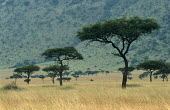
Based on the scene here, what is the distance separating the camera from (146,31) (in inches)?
1538

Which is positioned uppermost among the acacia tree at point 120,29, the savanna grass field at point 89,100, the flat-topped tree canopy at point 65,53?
the acacia tree at point 120,29

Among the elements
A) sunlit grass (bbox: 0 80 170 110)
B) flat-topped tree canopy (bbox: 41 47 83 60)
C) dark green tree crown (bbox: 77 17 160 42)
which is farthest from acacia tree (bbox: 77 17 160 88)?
flat-topped tree canopy (bbox: 41 47 83 60)

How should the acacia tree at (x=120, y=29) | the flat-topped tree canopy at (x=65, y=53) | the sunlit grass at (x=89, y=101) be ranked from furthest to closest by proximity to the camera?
the flat-topped tree canopy at (x=65, y=53) → the acacia tree at (x=120, y=29) → the sunlit grass at (x=89, y=101)

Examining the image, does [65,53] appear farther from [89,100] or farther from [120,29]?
[89,100]

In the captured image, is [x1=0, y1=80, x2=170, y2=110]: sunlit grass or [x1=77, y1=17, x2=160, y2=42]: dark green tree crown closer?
[x1=0, y1=80, x2=170, y2=110]: sunlit grass

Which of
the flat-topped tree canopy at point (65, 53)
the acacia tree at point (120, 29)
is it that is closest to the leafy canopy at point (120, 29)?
the acacia tree at point (120, 29)

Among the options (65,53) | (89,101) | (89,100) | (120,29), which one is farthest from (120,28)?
(65,53)

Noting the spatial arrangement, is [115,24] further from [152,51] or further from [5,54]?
[5,54]

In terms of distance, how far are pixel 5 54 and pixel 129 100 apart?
19002cm

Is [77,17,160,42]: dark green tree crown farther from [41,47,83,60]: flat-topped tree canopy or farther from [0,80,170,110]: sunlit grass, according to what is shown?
[41,47,83,60]: flat-topped tree canopy

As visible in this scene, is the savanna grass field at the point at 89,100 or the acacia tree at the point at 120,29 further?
the acacia tree at the point at 120,29

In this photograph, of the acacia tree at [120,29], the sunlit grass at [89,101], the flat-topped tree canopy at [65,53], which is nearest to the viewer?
the sunlit grass at [89,101]

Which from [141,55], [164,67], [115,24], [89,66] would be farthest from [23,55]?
[115,24]

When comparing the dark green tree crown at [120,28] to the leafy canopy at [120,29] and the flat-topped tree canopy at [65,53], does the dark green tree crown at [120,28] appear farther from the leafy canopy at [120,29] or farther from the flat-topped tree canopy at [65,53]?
the flat-topped tree canopy at [65,53]
